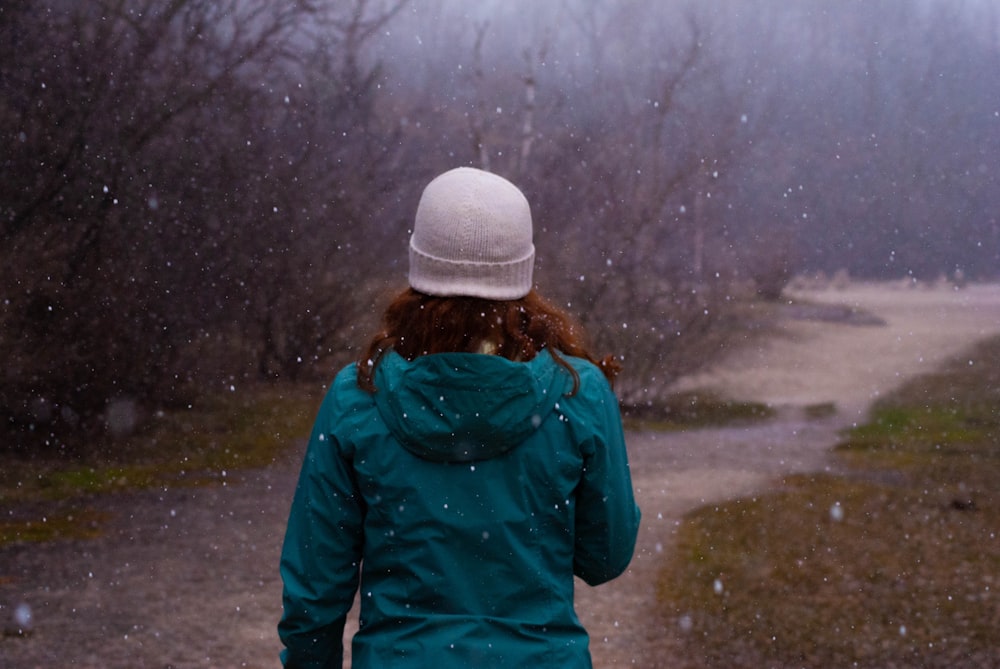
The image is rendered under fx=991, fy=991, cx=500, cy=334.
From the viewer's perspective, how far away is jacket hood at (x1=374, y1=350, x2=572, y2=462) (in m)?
1.27

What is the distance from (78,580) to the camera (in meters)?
4.55

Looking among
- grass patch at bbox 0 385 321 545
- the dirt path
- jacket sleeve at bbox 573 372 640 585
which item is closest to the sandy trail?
the dirt path

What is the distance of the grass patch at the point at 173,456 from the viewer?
577 centimetres

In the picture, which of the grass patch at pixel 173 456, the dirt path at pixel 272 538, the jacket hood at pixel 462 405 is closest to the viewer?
the jacket hood at pixel 462 405

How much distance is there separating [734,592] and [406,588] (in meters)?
3.56

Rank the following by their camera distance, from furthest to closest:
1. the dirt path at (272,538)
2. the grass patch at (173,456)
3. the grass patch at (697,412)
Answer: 1. the grass patch at (697,412)
2. the grass patch at (173,456)
3. the dirt path at (272,538)

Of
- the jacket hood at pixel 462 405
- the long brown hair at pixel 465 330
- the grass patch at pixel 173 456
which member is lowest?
the grass patch at pixel 173 456

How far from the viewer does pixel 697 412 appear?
23.1 ft

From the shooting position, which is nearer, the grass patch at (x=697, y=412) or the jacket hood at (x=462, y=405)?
the jacket hood at (x=462, y=405)

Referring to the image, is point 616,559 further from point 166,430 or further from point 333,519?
point 166,430

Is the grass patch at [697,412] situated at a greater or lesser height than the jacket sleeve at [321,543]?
lesser

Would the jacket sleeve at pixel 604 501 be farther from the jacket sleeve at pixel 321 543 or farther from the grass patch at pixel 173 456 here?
the grass patch at pixel 173 456

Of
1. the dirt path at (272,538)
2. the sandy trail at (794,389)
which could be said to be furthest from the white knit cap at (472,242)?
the sandy trail at (794,389)

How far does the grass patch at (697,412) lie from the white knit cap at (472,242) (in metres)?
5.76
